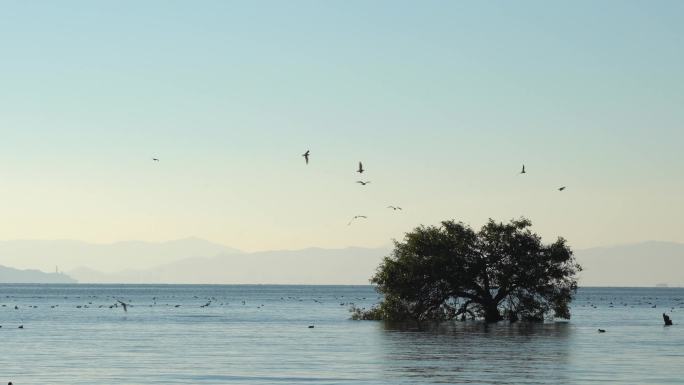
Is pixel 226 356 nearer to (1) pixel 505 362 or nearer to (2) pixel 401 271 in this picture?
(1) pixel 505 362

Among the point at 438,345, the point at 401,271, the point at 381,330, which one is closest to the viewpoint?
the point at 438,345

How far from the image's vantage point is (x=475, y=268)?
9500 centimetres

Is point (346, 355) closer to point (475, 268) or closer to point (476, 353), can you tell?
point (476, 353)

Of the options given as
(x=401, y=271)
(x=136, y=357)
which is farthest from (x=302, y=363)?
(x=401, y=271)

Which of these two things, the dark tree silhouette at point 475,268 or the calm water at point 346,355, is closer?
the calm water at point 346,355

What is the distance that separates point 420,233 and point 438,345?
87.2 ft

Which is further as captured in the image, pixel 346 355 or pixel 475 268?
pixel 475 268

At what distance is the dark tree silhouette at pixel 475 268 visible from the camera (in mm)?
94562

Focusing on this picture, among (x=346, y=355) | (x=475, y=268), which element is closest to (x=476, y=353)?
(x=346, y=355)

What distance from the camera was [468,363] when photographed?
57406 millimetres

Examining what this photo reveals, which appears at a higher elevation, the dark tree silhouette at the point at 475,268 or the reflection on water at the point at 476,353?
the dark tree silhouette at the point at 475,268

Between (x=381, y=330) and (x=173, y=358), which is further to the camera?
(x=381, y=330)

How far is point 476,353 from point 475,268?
31.3 meters

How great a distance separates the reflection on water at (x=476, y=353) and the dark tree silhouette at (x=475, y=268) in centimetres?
265
